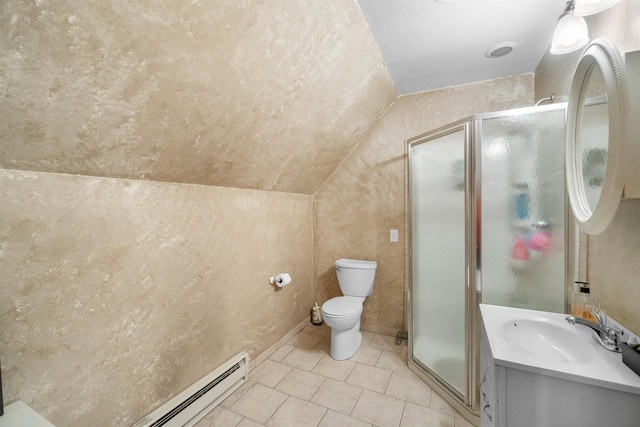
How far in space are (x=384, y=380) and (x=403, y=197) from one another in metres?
1.56

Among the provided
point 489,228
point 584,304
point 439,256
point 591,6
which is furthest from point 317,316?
point 591,6

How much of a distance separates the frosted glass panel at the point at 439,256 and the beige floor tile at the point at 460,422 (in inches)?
5.5

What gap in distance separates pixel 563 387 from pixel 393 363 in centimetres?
153

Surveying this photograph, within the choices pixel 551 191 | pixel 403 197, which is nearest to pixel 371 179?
pixel 403 197

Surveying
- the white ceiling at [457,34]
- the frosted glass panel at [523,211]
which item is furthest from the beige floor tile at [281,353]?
the white ceiling at [457,34]

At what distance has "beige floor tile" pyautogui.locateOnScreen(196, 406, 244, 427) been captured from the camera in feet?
5.03

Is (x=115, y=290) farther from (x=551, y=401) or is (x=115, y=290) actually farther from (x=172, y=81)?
(x=551, y=401)

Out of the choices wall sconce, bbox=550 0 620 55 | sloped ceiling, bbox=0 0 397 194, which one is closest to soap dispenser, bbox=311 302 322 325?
sloped ceiling, bbox=0 0 397 194

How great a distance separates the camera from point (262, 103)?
4.85 feet

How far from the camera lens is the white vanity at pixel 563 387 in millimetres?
741

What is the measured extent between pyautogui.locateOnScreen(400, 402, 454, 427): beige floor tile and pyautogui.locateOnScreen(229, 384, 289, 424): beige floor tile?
0.79 meters

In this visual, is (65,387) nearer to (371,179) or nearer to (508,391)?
(508,391)

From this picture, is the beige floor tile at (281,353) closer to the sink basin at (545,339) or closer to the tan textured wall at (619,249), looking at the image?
the sink basin at (545,339)

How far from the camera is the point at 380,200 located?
8.54 feet
